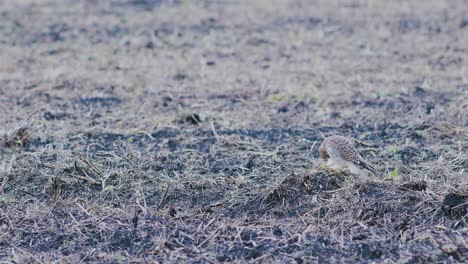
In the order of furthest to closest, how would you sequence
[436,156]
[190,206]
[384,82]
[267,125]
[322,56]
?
[322,56] < [384,82] < [267,125] < [436,156] < [190,206]

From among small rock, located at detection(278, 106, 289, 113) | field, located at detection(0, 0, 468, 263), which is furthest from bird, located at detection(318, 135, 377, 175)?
small rock, located at detection(278, 106, 289, 113)

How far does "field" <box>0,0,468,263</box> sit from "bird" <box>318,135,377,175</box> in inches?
4.0

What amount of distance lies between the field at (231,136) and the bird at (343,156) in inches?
4.0

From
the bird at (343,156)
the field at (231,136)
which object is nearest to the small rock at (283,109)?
the field at (231,136)

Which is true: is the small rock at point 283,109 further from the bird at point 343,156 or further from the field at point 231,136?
the bird at point 343,156

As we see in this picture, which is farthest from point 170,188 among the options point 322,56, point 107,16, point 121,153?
point 107,16

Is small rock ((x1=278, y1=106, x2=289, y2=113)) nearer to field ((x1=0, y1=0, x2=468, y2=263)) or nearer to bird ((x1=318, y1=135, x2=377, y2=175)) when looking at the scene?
field ((x1=0, y1=0, x2=468, y2=263))

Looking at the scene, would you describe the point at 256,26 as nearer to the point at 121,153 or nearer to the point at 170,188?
the point at 121,153

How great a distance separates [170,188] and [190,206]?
0.87 ft

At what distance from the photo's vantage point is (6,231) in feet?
13.7

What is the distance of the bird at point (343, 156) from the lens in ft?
15.7

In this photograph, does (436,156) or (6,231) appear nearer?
(6,231)

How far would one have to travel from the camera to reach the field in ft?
13.1

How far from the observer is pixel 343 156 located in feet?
15.8
